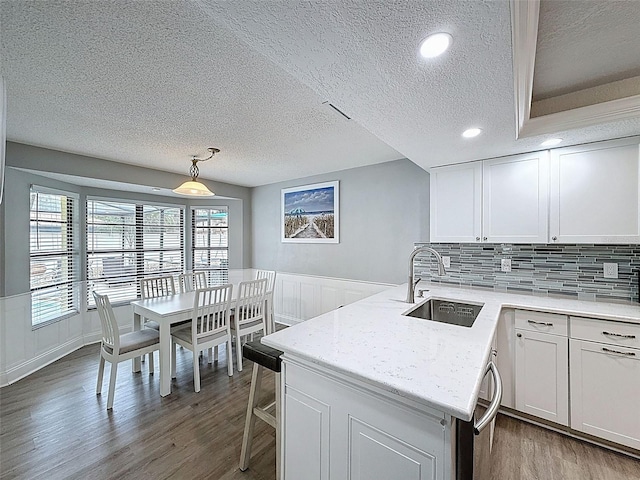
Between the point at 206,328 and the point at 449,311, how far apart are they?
231 cm

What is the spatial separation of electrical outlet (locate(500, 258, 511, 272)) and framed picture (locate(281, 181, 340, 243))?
2003 millimetres

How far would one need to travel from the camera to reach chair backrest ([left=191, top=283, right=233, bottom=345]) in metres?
2.66

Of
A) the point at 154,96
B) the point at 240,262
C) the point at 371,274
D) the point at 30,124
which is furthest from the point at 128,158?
the point at 371,274

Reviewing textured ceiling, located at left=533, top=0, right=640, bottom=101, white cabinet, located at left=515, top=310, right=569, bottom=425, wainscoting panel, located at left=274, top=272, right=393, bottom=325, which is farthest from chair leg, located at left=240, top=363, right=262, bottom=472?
textured ceiling, located at left=533, top=0, right=640, bottom=101

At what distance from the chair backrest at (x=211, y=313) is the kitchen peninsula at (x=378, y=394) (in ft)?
4.88

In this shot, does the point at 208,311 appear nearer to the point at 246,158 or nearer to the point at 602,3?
the point at 246,158

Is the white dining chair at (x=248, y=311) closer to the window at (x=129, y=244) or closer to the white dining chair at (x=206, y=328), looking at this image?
the white dining chair at (x=206, y=328)

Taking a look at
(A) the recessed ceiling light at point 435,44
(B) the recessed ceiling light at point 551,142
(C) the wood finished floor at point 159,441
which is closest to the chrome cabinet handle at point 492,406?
(C) the wood finished floor at point 159,441

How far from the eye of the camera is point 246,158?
337 cm

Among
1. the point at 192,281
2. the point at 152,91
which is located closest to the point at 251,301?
the point at 192,281

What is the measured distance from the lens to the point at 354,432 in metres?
1.12

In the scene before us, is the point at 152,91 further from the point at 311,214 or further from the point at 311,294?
the point at 311,294

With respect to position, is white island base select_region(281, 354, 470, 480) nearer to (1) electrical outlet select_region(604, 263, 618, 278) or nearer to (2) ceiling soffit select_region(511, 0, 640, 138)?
(2) ceiling soffit select_region(511, 0, 640, 138)

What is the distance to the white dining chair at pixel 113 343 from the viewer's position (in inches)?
92.3
